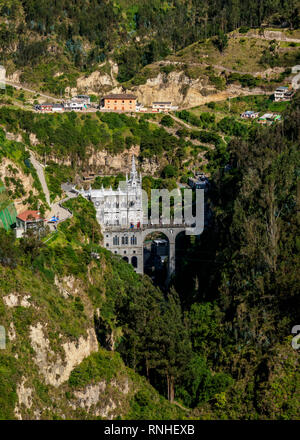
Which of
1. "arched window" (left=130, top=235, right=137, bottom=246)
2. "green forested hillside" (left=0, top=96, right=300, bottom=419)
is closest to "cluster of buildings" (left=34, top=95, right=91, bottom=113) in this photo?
"arched window" (left=130, top=235, right=137, bottom=246)

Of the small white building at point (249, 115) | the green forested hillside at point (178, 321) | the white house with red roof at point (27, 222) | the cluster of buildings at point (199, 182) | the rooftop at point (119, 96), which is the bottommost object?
the green forested hillside at point (178, 321)

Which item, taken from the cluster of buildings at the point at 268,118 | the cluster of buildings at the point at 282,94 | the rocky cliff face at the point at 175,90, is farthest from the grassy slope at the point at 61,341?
the rocky cliff face at the point at 175,90

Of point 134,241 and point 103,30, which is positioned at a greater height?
point 103,30

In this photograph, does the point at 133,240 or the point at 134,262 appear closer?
the point at 133,240

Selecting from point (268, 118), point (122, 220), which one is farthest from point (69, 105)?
point (122, 220)

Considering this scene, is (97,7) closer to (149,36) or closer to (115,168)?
(149,36)

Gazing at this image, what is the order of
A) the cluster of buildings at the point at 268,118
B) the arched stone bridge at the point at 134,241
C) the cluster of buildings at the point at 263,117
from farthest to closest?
the cluster of buildings at the point at 263,117 < the cluster of buildings at the point at 268,118 < the arched stone bridge at the point at 134,241

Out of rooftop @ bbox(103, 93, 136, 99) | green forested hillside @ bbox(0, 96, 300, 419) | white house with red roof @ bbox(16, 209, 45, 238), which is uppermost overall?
rooftop @ bbox(103, 93, 136, 99)

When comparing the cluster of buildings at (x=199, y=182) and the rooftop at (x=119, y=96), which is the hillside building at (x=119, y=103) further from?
the cluster of buildings at (x=199, y=182)

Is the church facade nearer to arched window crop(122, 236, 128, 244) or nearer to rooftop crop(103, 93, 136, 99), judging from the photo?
arched window crop(122, 236, 128, 244)

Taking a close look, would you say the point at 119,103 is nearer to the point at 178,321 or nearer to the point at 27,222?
the point at 27,222
